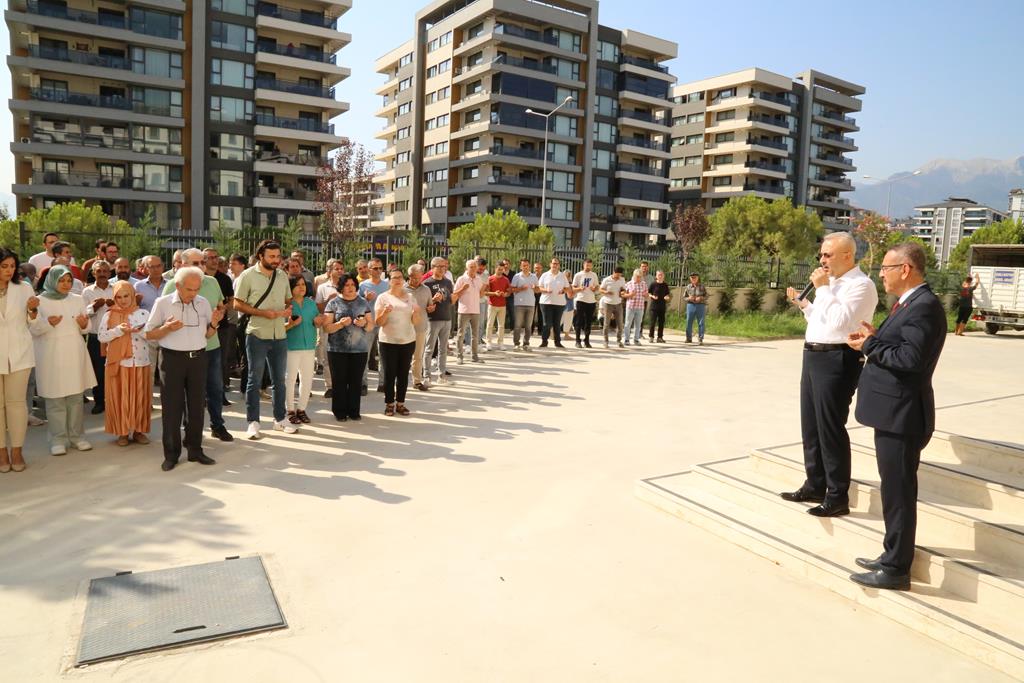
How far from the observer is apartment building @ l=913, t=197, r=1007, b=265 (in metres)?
172

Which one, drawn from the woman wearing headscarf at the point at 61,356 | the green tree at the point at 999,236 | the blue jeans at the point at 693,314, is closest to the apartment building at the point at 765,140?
the green tree at the point at 999,236

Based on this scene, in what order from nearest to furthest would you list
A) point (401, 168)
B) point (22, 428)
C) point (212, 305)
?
point (22, 428)
point (212, 305)
point (401, 168)

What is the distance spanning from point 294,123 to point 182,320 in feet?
150

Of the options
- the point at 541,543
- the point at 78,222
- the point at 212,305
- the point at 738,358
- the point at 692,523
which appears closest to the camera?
the point at 541,543

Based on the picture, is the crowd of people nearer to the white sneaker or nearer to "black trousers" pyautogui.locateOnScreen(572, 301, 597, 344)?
the white sneaker

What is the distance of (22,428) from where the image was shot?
6117 mm

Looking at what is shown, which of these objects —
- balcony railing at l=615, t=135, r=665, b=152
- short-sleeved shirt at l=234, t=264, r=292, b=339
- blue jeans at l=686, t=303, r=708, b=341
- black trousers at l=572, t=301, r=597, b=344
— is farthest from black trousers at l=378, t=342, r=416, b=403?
balcony railing at l=615, t=135, r=665, b=152

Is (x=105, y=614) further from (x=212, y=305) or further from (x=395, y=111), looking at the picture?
(x=395, y=111)

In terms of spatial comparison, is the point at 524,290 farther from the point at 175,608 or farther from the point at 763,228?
the point at 763,228

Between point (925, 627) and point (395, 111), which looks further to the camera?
point (395, 111)

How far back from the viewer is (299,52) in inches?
1893

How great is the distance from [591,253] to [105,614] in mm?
18822

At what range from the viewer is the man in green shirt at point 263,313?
710 cm

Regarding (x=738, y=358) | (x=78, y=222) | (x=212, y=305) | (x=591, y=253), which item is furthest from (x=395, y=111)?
(x=212, y=305)
